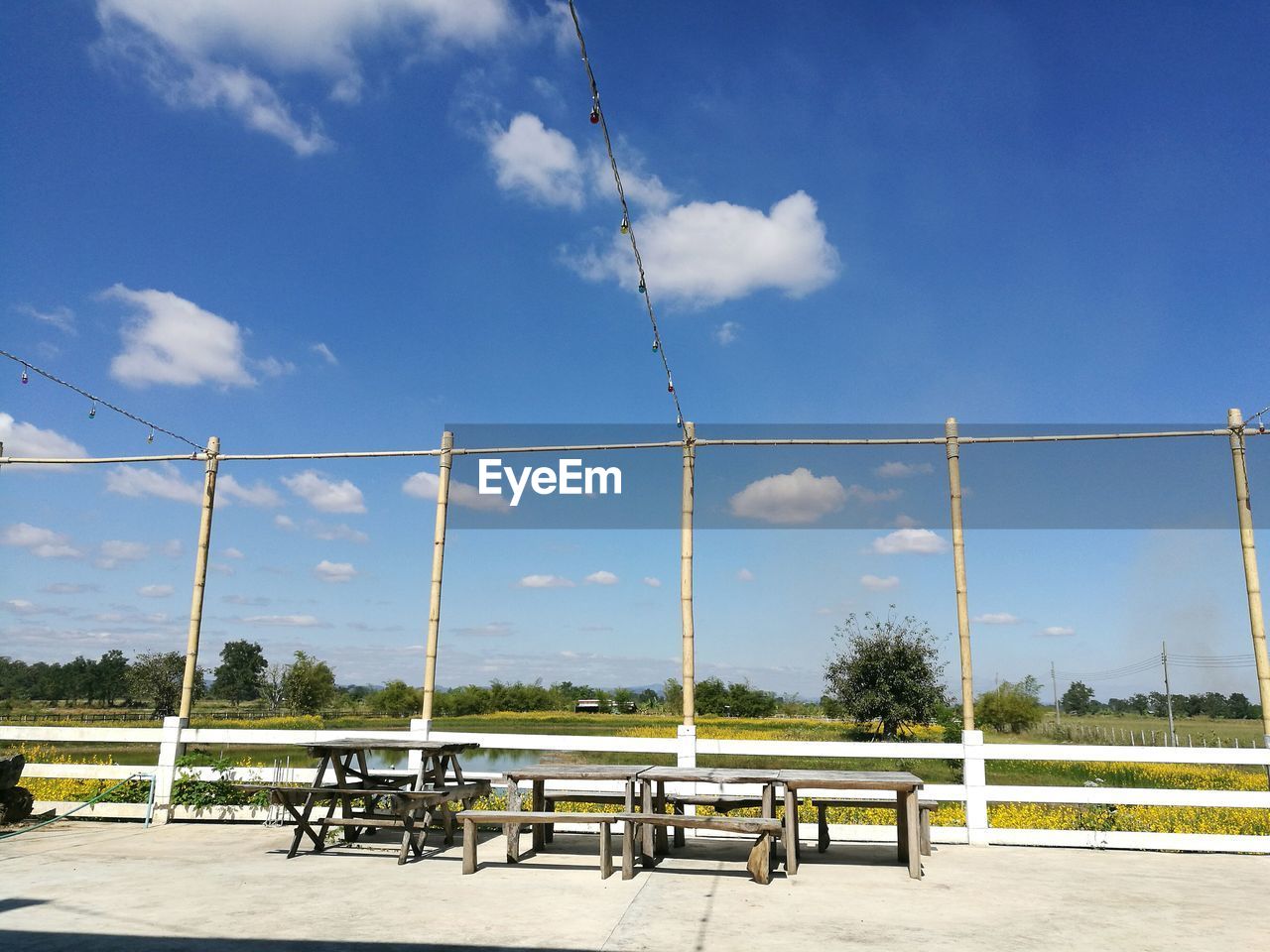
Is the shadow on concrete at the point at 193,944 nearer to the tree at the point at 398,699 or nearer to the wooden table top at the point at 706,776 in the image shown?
the wooden table top at the point at 706,776

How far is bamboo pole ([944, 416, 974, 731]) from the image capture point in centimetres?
833

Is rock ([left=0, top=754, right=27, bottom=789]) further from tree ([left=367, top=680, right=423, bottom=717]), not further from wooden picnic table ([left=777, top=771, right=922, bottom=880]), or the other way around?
tree ([left=367, top=680, right=423, bottom=717])

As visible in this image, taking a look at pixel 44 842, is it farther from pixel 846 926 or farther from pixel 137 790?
pixel 846 926

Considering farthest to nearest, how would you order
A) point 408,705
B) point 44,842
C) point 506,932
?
point 408,705, point 44,842, point 506,932

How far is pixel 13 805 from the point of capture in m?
8.53

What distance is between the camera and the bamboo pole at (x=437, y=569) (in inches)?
362

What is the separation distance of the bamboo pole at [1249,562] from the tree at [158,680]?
5546 centimetres

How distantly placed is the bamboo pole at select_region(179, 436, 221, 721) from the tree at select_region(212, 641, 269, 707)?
6150 centimetres

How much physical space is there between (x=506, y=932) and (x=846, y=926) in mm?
1905

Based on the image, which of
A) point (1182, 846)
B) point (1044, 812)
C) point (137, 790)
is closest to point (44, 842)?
point (137, 790)

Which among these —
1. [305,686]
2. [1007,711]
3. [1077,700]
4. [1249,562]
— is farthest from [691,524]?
[1077,700]

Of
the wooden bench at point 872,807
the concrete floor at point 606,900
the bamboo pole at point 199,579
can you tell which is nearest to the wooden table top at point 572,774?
the concrete floor at point 606,900

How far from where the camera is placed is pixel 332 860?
273 inches

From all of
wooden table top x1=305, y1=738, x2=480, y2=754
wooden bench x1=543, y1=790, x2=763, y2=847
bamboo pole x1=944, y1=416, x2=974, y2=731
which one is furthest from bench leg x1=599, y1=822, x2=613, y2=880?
bamboo pole x1=944, y1=416, x2=974, y2=731
